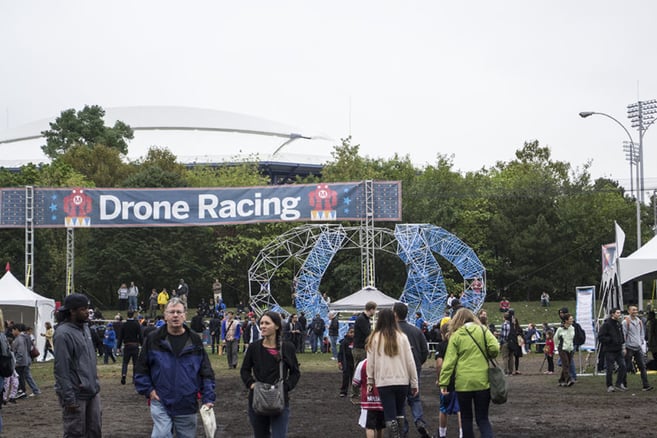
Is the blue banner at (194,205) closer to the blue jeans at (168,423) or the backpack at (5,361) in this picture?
the backpack at (5,361)

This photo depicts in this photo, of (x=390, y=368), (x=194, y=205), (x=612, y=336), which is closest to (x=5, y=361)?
(x=390, y=368)

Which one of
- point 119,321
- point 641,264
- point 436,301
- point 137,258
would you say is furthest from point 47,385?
point 137,258

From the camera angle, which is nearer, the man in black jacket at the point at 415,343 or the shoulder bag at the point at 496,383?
the shoulder bag at the point at 496,383

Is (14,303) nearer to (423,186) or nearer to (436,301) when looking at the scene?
(436,301)

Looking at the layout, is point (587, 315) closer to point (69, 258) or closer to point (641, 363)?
point (641, 363)

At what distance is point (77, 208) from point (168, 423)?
3151 centimetres

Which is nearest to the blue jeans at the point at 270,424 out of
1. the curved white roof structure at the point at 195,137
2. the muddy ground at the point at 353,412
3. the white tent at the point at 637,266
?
the muddy ground at the point at 353,412

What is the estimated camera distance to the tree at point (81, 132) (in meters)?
78.8

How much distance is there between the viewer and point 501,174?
77938mm

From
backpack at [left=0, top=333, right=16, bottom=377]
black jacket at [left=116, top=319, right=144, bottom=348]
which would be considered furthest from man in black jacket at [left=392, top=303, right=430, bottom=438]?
black jacket at [left=116, top=319, right=144, bottom=348]

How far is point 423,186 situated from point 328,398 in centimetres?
4580

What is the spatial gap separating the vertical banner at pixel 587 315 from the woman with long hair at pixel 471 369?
15416 mm

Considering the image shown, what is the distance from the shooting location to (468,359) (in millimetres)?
10039

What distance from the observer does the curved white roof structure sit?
107750 mm
